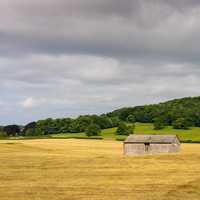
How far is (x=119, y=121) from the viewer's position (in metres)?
147

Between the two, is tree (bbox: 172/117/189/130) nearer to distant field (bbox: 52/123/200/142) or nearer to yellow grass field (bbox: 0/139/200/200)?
distant field (bbox: 52/123/200/142)

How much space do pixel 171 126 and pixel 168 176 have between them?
102 meters

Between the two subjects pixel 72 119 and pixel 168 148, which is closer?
pixel 168 148

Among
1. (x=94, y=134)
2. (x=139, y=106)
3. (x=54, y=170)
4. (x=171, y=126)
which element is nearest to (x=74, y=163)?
(x=54, y=170)

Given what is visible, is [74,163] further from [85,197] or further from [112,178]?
[85,197]

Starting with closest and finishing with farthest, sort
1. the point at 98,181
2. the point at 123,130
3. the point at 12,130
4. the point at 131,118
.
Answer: the point at 98,181 → the point at 123,130 → the point at 12,130 → the point at 131,118

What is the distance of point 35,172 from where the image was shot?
120 ft

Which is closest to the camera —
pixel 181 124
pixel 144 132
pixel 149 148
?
pixel 149 148

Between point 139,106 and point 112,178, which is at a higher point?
point 139,106

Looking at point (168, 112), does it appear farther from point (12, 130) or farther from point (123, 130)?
point (12, 130)

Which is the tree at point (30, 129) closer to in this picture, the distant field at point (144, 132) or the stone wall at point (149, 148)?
the distant field at point (144, 132)

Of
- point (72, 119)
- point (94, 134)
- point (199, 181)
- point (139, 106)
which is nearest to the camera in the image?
point (199, 181)

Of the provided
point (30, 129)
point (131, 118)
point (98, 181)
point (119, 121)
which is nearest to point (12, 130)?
point (30, 129)

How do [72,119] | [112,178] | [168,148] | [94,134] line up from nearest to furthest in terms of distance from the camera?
[112,178] < [168,148] < [94,134] < [72,119]
